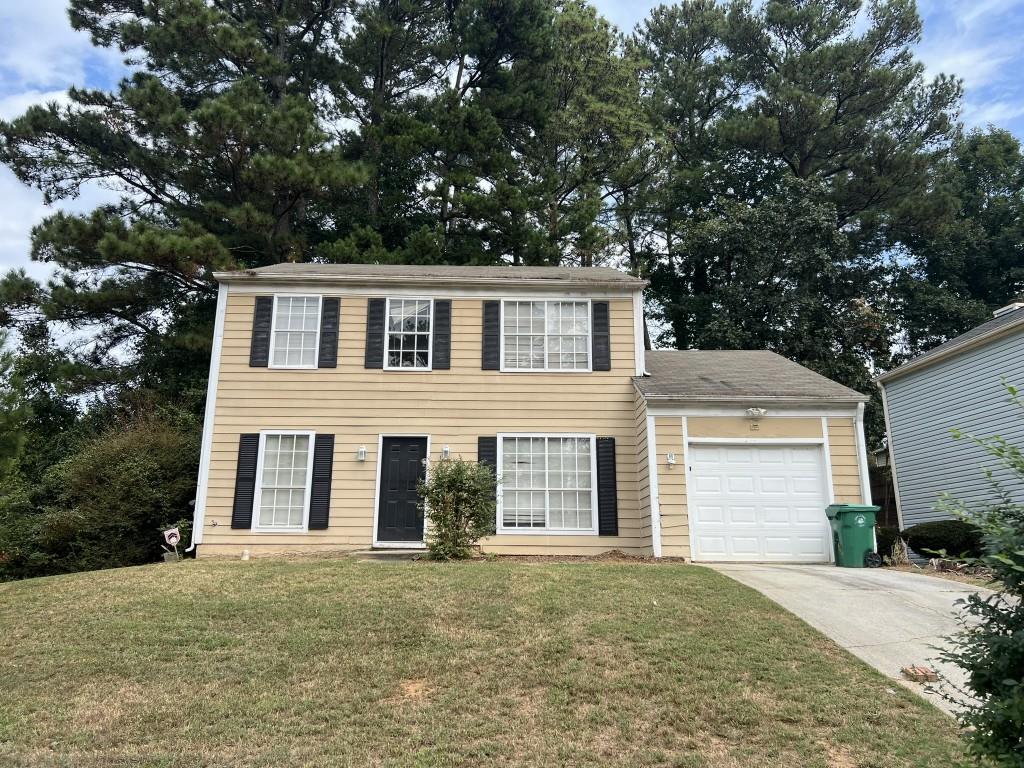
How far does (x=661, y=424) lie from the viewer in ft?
38.7

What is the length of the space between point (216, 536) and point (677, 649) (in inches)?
330

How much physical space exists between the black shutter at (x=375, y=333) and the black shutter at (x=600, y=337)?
3.76 meters

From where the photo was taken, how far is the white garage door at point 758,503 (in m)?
11.5

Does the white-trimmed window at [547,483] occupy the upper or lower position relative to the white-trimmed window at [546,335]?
lower

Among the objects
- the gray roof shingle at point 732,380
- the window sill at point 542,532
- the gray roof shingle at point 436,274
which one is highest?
the gray roof shingle at point 436,274

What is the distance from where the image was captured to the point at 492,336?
508 inches

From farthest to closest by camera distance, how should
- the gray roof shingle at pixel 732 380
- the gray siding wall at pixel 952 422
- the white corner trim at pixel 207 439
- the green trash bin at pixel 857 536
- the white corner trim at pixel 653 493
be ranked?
1. the gray siding wall at pixel 952 422
2. the gray roof shingle at pixel 732 380
3. the white corner trim at pixel 207 439
4. the white corner trim at pixel 653 493
5. the green trash bin at pixel 857 536

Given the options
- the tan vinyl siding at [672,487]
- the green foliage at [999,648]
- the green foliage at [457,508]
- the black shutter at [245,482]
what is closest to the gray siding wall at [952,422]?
the tan vinyl siding at [672,487]

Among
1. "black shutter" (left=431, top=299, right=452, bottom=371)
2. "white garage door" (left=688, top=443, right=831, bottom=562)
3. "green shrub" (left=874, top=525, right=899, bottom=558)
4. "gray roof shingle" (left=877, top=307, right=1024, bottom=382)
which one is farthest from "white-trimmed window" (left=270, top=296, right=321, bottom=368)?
"gray roof shingle" (left=877, top=307, right=1024, bottom=382)

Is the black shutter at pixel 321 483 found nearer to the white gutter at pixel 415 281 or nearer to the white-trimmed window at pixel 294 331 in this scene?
the white-trimmed window at pixel 294 331

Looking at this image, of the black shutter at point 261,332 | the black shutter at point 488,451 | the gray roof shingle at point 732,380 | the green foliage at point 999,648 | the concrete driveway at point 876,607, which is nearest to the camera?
the green foliage at point 999,648

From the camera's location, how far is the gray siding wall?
1358cm

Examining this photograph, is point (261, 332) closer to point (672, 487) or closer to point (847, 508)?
point (672, 487)

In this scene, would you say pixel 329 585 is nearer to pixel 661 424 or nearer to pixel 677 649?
pixel 677 649
